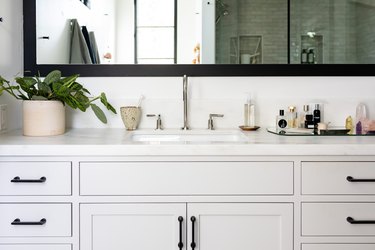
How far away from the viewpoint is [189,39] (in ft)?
5.51

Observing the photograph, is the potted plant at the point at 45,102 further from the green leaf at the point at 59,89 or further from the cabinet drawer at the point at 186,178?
the cabinet drawer at the point at 186,178

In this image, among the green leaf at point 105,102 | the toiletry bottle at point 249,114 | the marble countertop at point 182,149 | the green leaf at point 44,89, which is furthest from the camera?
the toiletry bottle at point 249,114

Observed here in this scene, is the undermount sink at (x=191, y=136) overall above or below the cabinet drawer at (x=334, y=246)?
above

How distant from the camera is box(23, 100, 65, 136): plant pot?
141 cm

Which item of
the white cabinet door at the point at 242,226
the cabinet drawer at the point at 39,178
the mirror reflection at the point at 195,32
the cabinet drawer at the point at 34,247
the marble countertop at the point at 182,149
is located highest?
the mirror reflection at the point at 195,32

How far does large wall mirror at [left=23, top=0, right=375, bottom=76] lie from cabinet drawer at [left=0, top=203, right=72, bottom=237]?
746 millimetres

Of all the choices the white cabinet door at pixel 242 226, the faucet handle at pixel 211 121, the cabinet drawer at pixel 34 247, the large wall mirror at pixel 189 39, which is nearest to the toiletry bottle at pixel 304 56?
the large wall mirror at pixel 189 39

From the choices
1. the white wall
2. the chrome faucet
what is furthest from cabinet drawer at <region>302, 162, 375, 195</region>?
the chrome faucet

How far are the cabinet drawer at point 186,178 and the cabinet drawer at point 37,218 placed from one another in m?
0.12

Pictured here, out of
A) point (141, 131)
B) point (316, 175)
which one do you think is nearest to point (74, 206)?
point (141, 131)

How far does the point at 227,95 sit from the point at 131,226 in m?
0.83

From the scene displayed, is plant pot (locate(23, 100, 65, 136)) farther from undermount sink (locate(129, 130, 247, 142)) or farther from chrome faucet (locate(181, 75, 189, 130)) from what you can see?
chrome faucet (locate(181, 75, 189, 130))

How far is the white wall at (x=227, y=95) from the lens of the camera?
1.71m

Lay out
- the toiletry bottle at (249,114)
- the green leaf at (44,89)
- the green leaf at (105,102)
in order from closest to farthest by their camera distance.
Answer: the green leaf at (44,89) → the green leaf at (105,102) → the toiletry bottle at (249,114)
